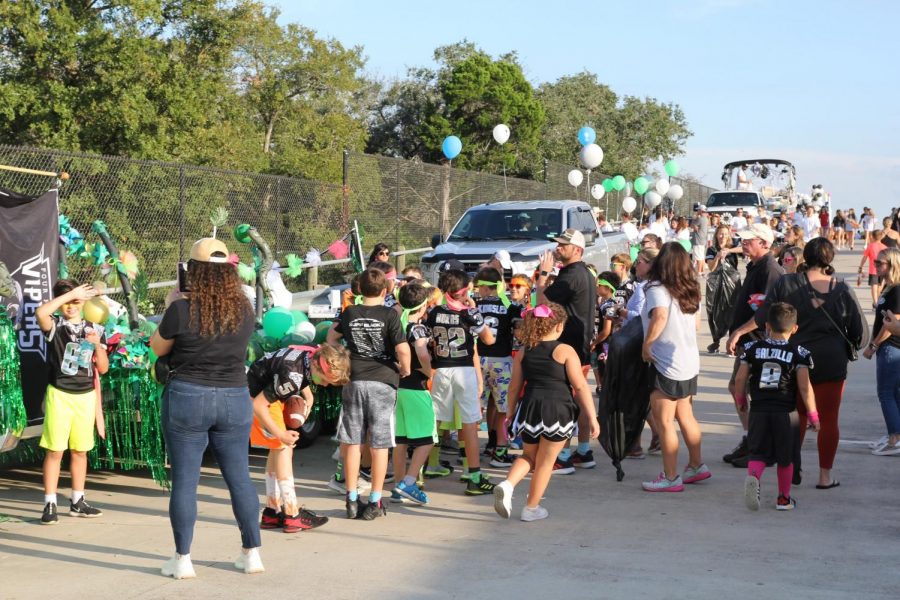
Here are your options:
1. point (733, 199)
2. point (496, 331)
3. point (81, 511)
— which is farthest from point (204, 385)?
point (733, 199)

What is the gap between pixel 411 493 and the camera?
724 cm

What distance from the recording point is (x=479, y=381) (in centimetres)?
765

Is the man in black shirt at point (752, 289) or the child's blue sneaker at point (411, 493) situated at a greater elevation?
the man in black shirt at point (752, 289)

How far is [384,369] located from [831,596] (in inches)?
115

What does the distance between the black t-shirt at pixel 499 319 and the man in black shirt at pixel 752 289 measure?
68.4 inches

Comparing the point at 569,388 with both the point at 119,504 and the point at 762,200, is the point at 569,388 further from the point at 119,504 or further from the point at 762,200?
the point at 762,200

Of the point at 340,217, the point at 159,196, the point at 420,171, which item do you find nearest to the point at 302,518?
the point at 159,196

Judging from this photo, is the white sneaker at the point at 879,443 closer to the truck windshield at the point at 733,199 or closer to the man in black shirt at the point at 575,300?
the man in black shirt at the point at 575,300

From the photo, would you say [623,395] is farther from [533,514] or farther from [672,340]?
[533,514]

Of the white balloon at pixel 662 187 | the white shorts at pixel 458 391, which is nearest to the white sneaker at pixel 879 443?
the white shorts at pixel 458 391

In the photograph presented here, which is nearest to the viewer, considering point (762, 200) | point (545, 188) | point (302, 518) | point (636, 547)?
point (636, 547)

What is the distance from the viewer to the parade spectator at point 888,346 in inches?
322

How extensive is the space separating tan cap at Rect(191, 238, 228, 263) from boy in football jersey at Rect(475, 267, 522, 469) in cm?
269

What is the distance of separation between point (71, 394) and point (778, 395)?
14.9ft
